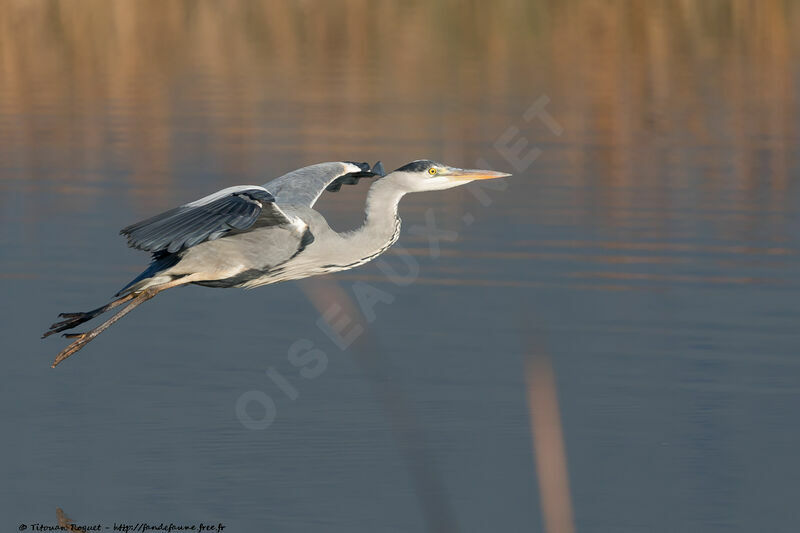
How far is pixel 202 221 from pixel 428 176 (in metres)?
1.47

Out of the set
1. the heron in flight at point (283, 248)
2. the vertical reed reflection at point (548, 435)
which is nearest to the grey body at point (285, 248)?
the heron in flight at point (283, 248)

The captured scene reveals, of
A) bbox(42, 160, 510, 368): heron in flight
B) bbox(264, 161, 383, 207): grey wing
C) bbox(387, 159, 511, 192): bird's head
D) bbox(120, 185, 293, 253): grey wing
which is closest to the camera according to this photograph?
bbox(120, 185, 293, 253): grey wing

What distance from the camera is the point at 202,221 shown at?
6.84 metres

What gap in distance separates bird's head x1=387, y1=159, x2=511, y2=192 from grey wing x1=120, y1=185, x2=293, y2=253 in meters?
0.93

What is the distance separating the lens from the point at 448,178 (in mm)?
7848

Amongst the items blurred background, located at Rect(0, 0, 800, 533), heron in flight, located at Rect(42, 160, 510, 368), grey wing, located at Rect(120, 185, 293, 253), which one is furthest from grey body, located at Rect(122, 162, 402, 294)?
blurred background, located at Rect(0, 0, 800, 533)

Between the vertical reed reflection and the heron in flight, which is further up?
the vertical reed reflection

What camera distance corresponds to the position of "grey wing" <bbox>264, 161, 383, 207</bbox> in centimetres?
791

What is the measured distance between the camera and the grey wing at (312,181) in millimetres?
7915

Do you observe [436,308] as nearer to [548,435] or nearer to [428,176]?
[428,176]

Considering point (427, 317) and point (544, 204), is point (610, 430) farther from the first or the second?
point (544, 204)

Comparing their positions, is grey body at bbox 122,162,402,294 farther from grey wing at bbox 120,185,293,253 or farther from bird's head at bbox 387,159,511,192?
grey wing at bbox 120,185,293,253

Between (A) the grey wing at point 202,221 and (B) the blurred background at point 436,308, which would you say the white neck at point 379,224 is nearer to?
(B) the blurred background at point 436,308

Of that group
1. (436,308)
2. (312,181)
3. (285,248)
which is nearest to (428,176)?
(312,181)
